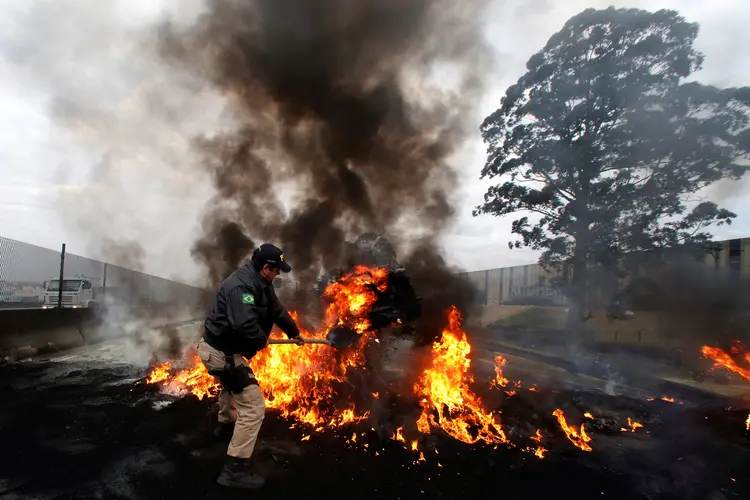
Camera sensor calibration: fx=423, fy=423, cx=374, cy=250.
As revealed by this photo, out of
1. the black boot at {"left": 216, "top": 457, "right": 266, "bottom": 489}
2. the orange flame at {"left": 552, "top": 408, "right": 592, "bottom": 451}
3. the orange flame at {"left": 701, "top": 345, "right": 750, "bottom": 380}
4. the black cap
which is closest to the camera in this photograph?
the black boot at {"left": 216, "top": 457, "right": 266, "bottom": 489}

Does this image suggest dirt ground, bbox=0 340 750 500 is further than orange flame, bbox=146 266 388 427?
No

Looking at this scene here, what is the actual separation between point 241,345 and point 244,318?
31 cm

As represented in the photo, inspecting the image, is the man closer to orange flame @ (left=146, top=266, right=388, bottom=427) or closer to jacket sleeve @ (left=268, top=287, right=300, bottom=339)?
jacket sleeve @ (left=268, top=287, right=300, bottom=339)

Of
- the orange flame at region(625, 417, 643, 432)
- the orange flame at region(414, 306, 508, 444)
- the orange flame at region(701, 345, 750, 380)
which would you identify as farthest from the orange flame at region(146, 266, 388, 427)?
the orange flame at region(701, 345, 750, 380)

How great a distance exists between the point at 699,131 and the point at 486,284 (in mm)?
9645

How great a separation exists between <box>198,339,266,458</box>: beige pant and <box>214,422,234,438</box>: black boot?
87 cm

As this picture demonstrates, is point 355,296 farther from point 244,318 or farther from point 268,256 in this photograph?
point 244,318

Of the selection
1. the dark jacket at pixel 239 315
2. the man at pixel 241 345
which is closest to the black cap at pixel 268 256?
the man at pixel 241 345

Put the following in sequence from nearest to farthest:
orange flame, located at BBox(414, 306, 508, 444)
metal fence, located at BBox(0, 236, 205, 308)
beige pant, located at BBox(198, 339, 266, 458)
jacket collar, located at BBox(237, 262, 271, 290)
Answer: beige pant, located at BBox(198, 339, 266, 458), jacket collar, located at BBox(237, 262, 271, 290), orange flame, located at BBox(414, 306, 508, 444), metal fence, located at BBox(0, 236, 205, 308)

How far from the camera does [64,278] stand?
13.6 metres

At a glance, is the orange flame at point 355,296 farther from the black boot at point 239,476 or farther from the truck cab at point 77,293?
the truck cab at point 77,293

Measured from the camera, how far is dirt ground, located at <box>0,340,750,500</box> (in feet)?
11.4

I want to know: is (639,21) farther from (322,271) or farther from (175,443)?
(175,443)

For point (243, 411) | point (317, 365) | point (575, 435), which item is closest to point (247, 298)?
point (243, 411)
